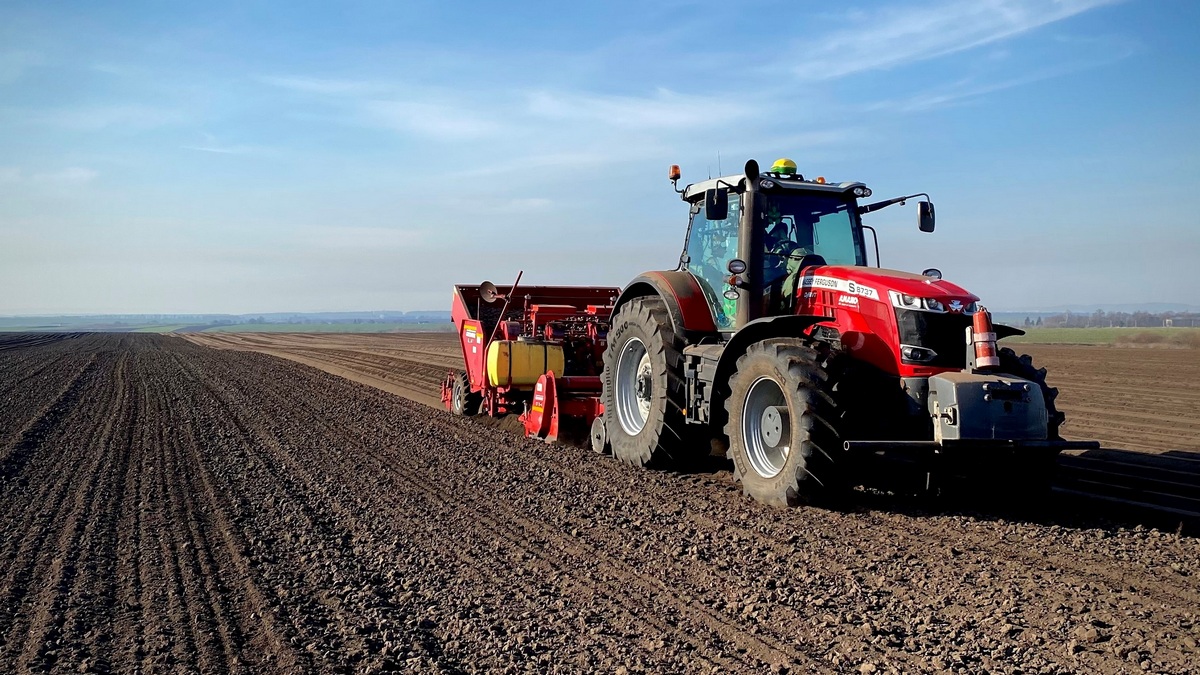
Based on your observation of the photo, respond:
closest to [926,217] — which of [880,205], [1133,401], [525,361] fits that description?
[880,205]

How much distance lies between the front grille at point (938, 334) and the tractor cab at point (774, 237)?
1.09 m

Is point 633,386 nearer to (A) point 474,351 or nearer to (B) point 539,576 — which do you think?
(A) point 474,351

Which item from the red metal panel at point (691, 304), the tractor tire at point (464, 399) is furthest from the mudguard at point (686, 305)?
the tractor tire at point (464, 399)

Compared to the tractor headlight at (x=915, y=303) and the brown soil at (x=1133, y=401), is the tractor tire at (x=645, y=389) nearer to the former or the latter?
the tractor headlight at (x=915, y=303)

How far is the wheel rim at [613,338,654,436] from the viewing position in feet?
28.0

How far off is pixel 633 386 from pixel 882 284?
3097mm

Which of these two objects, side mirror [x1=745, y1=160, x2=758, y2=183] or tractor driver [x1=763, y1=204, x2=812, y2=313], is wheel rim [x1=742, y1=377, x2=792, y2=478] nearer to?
tractor driver [x1=763, y1=204, x2=812, y2=313]

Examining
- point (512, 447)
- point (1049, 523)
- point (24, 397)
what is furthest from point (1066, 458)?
point (24, 397)

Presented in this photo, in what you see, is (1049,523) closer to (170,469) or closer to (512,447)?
(512,447)

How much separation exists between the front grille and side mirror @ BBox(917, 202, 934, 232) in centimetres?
113

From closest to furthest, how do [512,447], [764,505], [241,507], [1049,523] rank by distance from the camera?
1. [1049,523]
2. [764,505]
3. [241,507]
4. [512,447]

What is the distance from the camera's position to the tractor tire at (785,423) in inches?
230

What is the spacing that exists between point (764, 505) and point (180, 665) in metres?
3.91

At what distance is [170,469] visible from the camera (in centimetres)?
851
